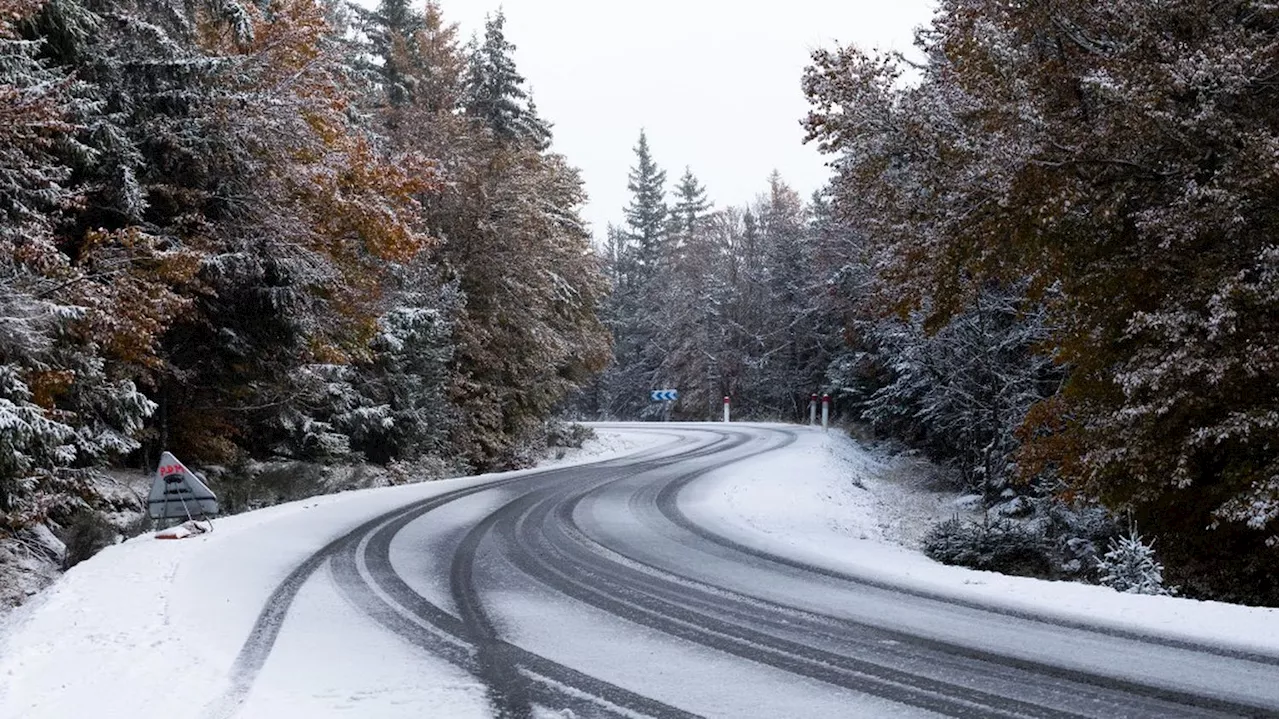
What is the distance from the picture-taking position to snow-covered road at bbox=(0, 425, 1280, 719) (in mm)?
4816

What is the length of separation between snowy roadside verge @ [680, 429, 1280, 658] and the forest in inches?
68.4

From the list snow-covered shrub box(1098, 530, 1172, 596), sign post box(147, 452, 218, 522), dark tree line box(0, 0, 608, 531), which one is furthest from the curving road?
dark tree line box(0, 0, 608, 531)

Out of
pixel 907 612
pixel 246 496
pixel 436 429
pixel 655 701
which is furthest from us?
pixel 436 429

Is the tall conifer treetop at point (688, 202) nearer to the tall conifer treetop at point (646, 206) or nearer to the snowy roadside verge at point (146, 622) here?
the tall conifer treetop at point (646, 206)

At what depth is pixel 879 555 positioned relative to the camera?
981 cm

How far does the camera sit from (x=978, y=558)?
11570 mm

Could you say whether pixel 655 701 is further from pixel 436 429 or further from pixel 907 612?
pixel 436 429

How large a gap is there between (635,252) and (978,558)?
5846cm

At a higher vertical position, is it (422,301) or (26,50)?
(26,50)

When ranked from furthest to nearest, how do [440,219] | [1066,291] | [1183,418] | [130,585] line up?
[440,219] < [1066,291] < [1183,418] < [130,585]

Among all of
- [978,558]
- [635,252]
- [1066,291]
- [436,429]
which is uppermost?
[635,252]

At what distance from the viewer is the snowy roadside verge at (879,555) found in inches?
247

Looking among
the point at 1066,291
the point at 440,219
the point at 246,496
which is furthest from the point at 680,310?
the point at 1066,291

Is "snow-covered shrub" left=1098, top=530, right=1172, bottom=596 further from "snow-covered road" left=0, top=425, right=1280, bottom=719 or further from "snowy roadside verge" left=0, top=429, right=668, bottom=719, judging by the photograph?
"snowy roadside verge" left=0, top=429, right=668, bottom=719
